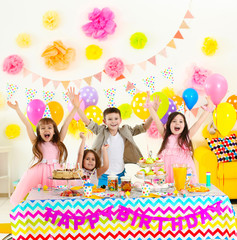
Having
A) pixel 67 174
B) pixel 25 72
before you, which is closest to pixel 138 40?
pixel 25 72

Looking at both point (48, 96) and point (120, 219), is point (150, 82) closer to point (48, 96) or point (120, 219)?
point (48, 96)

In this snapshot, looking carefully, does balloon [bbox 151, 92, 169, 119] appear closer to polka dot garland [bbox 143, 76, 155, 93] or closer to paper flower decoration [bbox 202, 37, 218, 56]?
polka dot garland [bbox 143, 76, 155, 93]

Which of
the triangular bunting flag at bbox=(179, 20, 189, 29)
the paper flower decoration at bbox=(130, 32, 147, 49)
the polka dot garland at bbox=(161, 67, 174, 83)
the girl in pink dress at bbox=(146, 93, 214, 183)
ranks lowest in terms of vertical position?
the girl in pink dress at bbox=(146, 93, 214, 183)

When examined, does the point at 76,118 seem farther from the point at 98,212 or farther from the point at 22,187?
the point at 98,212

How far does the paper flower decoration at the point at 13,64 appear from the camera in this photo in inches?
188

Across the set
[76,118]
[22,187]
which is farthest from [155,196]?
[76,118]

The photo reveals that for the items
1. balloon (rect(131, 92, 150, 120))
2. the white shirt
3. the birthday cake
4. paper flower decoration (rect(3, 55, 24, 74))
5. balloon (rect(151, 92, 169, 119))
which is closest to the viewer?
the birthday cake

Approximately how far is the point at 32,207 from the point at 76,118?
7.21 feet

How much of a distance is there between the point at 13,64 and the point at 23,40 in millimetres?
320

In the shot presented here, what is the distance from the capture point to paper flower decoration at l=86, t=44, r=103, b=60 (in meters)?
4.75

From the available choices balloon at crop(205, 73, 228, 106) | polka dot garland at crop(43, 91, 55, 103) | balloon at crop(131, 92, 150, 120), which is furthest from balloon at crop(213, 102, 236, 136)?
polka dot garland at crop(43, 91, 55, 103)

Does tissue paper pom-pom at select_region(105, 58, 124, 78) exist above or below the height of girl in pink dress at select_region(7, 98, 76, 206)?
above

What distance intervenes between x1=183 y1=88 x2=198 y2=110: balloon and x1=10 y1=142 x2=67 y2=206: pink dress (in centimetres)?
193

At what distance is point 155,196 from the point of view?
7.30ft
